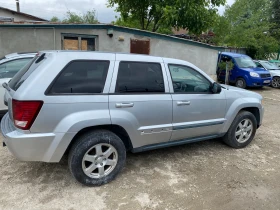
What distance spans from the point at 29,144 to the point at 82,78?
3.24 feet

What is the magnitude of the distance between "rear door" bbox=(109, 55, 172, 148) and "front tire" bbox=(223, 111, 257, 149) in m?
1.52

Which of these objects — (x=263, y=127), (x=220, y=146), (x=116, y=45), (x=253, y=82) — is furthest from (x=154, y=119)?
(x=253, y=82)

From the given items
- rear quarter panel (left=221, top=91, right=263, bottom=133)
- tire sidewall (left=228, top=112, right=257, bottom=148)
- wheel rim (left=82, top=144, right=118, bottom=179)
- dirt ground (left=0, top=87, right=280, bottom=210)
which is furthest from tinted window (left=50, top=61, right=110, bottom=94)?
tire sidewall (left=228, top=112, right=257, bottom=148)

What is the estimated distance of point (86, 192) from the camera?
3023 mm

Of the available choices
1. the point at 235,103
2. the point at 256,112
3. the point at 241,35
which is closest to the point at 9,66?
the point at 235,103

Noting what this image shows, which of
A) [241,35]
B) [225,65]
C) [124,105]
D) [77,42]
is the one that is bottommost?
[124,105]

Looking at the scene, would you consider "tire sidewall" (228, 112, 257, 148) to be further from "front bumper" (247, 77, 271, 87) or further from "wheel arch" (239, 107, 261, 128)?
"front bumper" (247, 77, 271, 87)

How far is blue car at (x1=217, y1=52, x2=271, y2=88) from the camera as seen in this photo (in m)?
11.4

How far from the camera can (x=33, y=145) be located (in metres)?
2.70

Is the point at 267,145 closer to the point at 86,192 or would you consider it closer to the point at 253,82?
the point at 86,192

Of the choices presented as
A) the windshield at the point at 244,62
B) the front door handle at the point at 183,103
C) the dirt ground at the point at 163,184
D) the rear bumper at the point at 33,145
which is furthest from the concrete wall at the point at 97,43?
the rear bumper at the point at 33,145

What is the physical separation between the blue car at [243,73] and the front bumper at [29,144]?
1087cm

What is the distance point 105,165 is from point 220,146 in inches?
100

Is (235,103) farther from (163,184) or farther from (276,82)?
(276,82)
